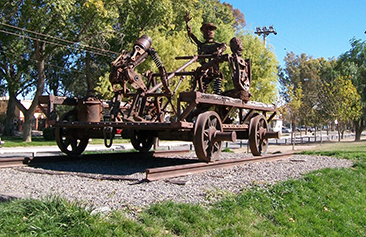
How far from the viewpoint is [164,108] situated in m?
10.1

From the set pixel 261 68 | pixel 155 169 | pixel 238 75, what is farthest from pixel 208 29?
pixel 261 68

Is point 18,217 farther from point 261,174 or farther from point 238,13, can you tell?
point 238,13

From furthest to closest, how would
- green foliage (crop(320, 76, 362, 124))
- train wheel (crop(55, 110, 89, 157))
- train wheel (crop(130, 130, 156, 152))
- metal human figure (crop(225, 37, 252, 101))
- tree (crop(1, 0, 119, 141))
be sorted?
1. green foliage (crop(320, 76, 362, 124))
2. tree (crop(1, 0, 119, 141))
3. train wheel (crop(130, 130, 156, 152))
4. metal human figure (crop(225, 37, 252, 101))
5. train wheel (crop(55, 110, 89, 157))

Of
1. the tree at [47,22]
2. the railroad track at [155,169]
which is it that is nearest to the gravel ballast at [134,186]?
the railroad track at [155,169]

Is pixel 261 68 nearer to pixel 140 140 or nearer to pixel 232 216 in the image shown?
pixel 140 140

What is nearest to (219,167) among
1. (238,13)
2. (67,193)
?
(67,193)

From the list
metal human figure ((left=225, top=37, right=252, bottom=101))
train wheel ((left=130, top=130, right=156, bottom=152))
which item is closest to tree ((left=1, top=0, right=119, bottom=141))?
train wheel ((left=130, top=130, right=156, bottom=152))

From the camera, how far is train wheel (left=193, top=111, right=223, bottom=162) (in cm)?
820

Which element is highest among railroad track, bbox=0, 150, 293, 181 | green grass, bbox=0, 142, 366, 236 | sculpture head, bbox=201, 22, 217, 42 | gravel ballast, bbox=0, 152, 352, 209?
sculpture head, bbox=201, 22, 217, 42

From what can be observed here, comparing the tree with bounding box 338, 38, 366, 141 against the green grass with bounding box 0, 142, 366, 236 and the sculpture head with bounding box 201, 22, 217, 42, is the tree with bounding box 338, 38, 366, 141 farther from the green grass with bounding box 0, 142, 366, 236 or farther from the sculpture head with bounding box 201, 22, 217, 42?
the green grass with bounding box 0, 142, 366, 236

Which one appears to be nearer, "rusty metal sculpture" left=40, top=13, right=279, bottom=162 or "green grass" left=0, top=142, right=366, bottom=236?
"green grass" left=0, top=142, right=366, bottom=236

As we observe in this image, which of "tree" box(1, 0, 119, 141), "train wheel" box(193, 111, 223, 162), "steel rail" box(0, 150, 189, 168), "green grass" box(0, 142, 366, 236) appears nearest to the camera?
"green grass" box(0, 142, 366, 236)

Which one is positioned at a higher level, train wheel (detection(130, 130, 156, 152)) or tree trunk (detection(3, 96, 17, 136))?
tree trunk (detection(3, 96, 17, 136))

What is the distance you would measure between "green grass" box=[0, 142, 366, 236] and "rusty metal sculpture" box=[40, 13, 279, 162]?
2127 mm
